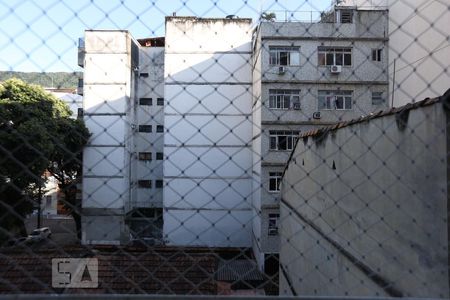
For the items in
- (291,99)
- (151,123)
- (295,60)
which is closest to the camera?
(151,123)

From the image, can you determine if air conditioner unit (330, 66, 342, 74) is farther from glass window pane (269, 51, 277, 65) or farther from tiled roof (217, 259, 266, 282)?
tiled roof (217, 259, 266, 282)

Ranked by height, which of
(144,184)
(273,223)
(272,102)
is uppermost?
(272,102)

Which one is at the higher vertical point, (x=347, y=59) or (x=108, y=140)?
(x=347, y=59)

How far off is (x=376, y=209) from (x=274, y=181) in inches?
272

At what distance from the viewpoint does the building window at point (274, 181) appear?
29.8 feet

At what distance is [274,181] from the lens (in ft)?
30.2

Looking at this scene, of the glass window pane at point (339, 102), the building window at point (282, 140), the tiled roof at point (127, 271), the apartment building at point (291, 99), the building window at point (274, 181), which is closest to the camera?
the tiled roof at point (127, 271)

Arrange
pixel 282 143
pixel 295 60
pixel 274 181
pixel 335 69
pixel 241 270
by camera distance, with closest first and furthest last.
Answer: pixel 241 270 < pixel 335 69 < pixel 295 60 < pixel 282 143 < pixel 274 181

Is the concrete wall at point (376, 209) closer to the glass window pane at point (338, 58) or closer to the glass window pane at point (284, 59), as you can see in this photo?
the glass window pane at point (284, 59)

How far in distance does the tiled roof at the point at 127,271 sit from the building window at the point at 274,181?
4.97 metres

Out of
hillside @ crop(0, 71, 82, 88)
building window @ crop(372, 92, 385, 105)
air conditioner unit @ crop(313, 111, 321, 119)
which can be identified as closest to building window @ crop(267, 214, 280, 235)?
air conditioner unit @ crop(313, 111, 321, 119)

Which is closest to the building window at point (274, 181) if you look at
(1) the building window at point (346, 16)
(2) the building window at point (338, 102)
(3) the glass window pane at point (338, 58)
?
(2) the building window at point (338, 102)

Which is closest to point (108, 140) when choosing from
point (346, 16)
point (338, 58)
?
point (338, 58)

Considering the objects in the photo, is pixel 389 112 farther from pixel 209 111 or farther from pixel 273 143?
pixel 273 143
